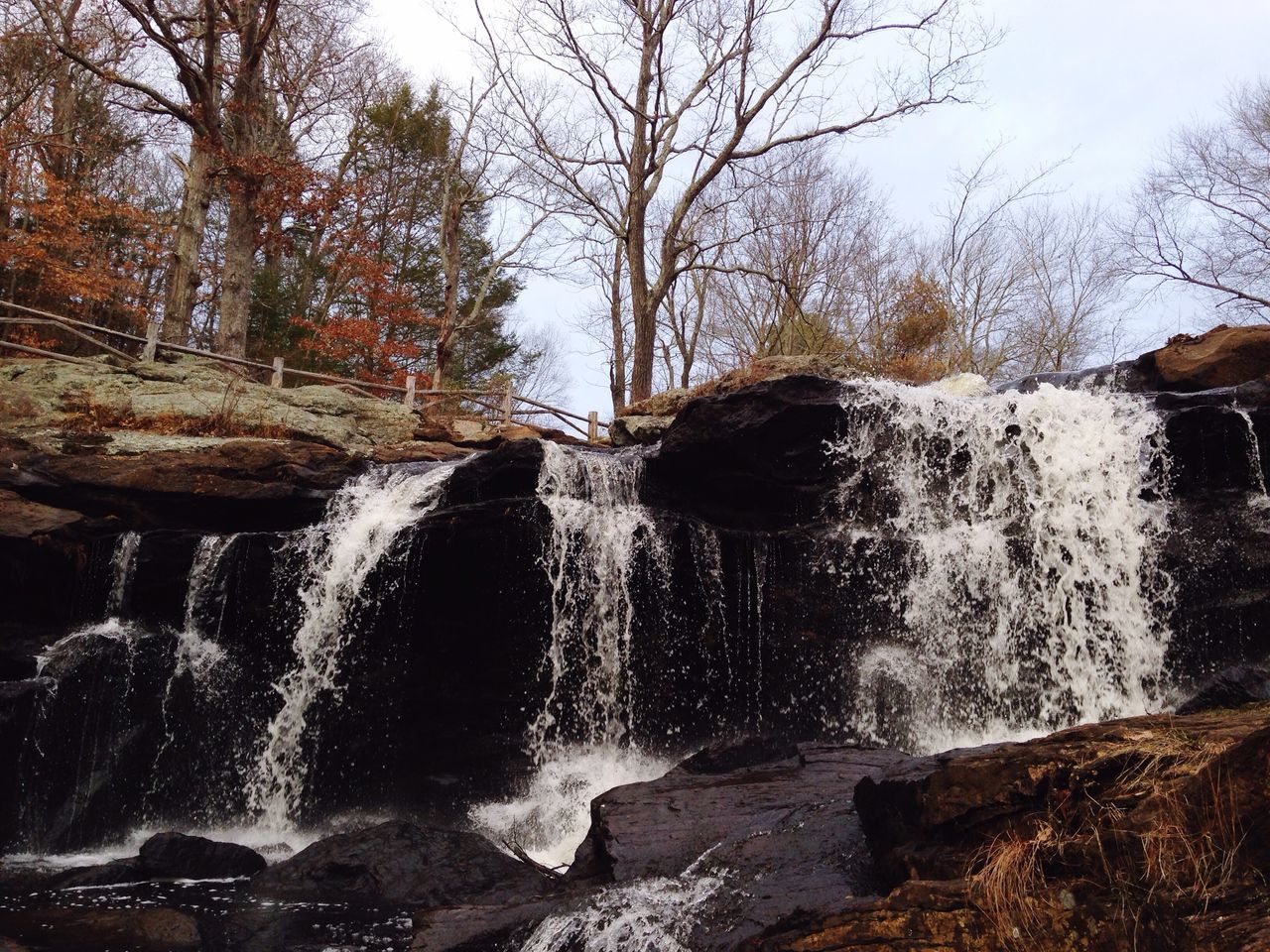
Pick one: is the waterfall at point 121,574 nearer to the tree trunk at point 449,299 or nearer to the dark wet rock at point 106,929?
the dark wet rock at point 106,929

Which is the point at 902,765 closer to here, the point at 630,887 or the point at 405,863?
the point at 630,887

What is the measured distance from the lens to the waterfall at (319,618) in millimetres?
8781

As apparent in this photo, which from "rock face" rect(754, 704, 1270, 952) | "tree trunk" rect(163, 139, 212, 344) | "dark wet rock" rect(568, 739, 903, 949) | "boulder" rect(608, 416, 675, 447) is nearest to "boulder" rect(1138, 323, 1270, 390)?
"boulder" rect(608, 416, 675, 447)

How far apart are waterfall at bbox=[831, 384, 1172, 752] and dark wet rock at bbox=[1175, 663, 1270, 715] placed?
162 cm

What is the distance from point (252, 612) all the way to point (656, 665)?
424 cm

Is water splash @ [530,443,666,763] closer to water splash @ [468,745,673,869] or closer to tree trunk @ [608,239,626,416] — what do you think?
water splash @ [468,745,673,869]

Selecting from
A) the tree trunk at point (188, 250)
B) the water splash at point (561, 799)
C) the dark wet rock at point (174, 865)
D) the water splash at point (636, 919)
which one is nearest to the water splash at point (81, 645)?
the dark wet rock at point (174, 865)

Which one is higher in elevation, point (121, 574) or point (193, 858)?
point (121, 574)

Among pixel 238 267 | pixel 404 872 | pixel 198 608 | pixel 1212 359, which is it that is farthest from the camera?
pixel 238 267

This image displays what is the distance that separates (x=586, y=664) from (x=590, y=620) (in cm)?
44

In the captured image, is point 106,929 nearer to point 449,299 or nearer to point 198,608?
point 198,608

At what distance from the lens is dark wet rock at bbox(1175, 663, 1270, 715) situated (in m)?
6.12

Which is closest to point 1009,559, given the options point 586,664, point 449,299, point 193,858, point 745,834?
point 586,664

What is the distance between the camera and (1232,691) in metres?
6.21
